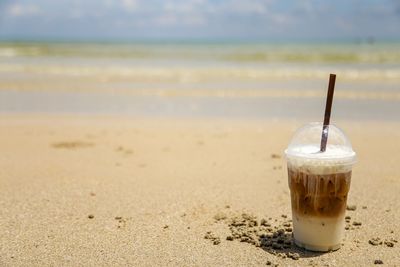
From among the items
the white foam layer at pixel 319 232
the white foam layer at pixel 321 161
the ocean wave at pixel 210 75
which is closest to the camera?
the white foam layer at pixel 321 161

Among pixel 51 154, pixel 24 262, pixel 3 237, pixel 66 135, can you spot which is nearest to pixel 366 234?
pixel 24 262

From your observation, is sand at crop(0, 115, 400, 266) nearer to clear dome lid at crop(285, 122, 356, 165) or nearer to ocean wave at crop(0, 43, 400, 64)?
clear dome lid at crop(285, 122, 356, 165)

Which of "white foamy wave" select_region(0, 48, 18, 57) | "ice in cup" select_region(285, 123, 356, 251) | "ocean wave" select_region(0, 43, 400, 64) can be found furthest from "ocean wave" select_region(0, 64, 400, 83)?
"white foamy wave" select_region(0, 48, 18, 57)

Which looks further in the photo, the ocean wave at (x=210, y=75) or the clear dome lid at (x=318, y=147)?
the ocean wave at (x=210, y=75)

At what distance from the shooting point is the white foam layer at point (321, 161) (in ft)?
11.6

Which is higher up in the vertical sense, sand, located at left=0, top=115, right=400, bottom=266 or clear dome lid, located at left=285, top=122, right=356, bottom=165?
clear dome lid, located at left=285, top=122, right=356, bottom=165

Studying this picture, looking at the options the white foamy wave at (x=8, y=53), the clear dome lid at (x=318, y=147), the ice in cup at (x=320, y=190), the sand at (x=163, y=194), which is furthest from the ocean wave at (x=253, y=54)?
the ice in cup at (x=320, y=190)

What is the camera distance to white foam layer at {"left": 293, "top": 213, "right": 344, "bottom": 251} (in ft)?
12.1

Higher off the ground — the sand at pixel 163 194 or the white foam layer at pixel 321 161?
the white foam layer at pixel 321 161

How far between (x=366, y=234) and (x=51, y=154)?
15.0 ft

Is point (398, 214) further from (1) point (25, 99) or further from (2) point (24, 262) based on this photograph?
(1) point (25, 99)

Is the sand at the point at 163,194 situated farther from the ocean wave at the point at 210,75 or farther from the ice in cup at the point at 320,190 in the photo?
the ocean wave at the point at 210,75

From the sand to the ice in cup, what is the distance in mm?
152

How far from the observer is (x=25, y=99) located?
12.8 m
